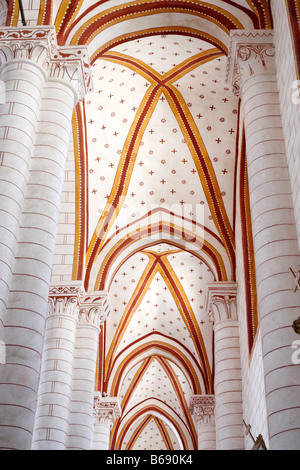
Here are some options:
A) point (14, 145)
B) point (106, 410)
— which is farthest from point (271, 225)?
point (106, 410)

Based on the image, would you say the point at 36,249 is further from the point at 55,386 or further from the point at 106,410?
the point at 106,410

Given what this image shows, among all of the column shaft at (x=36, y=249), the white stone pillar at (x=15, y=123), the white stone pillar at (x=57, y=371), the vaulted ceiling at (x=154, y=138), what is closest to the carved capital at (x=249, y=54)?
the vaulted ceiling at (x=154, y=138)

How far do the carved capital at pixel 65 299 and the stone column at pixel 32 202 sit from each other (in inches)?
172

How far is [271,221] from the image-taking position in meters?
6.90

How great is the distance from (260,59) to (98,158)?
517cm

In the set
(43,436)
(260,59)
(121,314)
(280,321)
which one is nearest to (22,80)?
Answer: (260,59)

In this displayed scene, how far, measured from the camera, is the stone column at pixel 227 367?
37.1 feet

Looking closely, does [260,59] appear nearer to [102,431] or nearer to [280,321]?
[280,321]

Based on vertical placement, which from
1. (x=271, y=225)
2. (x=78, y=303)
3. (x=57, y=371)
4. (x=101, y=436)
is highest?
(x=78, y=303)

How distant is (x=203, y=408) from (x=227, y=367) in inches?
215

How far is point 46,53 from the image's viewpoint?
8062 millimetres

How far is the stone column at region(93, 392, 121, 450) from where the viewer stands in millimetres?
15615

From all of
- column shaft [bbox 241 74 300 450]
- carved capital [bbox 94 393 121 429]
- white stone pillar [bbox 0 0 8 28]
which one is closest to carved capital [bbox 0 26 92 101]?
white stone pillar [bbox 0 0 8 28]

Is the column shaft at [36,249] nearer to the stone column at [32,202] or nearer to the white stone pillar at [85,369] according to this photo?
the stone column at [32,202]
